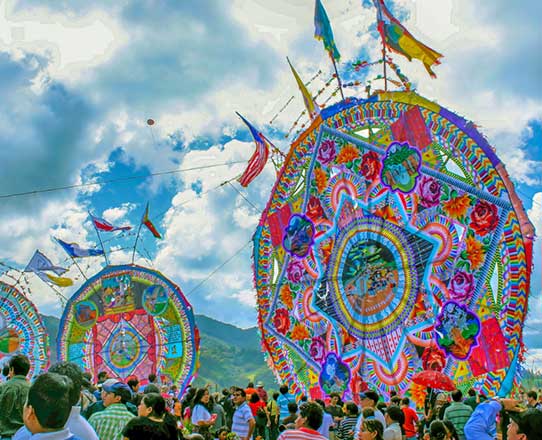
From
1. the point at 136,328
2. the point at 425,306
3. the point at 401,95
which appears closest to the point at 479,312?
the point at 425,306

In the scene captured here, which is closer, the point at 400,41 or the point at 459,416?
the point at 459,416

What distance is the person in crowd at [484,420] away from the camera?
21.9 feet

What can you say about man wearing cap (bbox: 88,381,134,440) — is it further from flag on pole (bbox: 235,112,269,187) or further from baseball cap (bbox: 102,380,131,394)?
flag on pole (bbox: 235,112,269,187)

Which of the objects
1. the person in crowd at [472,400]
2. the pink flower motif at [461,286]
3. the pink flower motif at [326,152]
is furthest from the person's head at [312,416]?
the pink flower motif at [326,152]

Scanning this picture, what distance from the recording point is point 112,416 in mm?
4969

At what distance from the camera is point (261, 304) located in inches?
649

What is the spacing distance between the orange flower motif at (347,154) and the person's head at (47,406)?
39.9 ft

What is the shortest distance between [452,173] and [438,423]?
750cm

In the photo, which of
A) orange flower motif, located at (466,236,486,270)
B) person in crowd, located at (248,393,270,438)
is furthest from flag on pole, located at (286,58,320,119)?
person in crowd, located at (248,393,270,438)

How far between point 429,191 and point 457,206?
2.39 ft

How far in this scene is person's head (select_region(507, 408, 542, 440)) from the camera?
3711mm

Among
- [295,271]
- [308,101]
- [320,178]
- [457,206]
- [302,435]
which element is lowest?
[302,435]

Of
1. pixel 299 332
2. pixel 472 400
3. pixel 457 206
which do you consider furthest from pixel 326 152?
pixel 472 400

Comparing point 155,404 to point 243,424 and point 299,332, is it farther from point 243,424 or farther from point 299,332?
point 299,332
